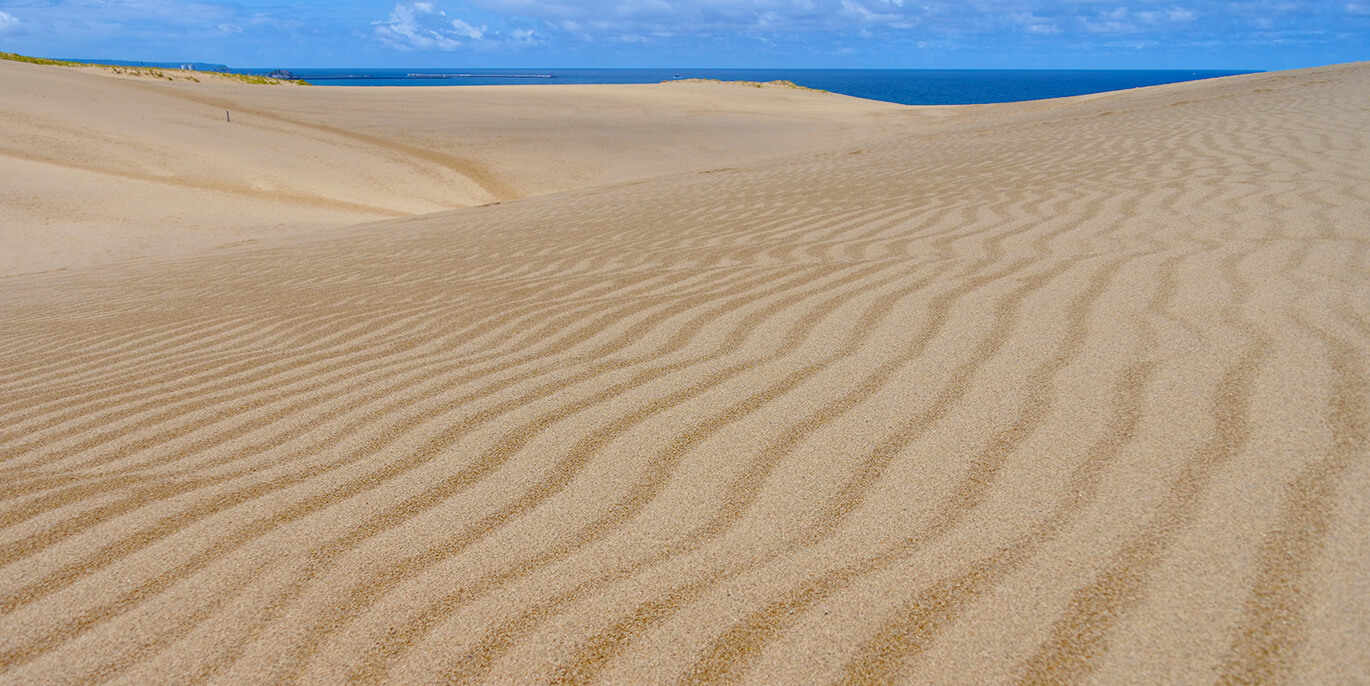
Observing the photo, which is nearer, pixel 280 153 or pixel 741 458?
pixel 741 458

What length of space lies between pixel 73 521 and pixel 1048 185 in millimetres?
5615

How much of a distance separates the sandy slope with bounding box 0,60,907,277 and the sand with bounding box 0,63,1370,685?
519cm

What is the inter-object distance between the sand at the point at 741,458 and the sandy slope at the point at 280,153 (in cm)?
519

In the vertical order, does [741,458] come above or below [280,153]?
below

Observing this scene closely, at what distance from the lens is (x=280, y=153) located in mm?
14422

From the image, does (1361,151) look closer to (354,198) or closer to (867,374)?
(867,374)

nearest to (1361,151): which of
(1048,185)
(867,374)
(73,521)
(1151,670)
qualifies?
(1048,185)

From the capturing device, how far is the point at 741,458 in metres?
2.08

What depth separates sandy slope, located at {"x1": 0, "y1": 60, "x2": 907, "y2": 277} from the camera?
9781mm

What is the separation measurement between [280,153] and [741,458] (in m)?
14.4

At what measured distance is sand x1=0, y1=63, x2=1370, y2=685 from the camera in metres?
1.46

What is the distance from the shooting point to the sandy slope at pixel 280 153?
9.78 m

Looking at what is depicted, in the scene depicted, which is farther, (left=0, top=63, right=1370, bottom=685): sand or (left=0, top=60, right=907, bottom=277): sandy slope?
(left=0, top=60, right=907, bottom=277): sandy slope

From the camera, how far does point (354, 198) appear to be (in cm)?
1274
